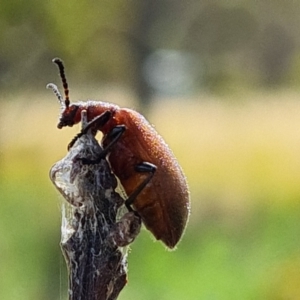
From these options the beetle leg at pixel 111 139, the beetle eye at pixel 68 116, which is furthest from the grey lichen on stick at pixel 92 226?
the beetle eye at pixel 68 116

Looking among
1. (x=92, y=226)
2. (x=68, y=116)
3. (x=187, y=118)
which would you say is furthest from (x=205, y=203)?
(x=92, y=226)

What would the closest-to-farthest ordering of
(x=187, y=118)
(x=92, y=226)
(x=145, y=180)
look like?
(x=92, y=226) → (x=145, y=180) → (x=187, y=118)

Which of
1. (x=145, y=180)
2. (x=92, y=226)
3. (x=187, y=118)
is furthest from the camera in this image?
(x=187, y=118)

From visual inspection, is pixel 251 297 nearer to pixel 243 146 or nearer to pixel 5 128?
pixel 243 146

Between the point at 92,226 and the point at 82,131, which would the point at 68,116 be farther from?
the point at 92,226

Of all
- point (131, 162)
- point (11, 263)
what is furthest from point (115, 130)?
point (11, 263)

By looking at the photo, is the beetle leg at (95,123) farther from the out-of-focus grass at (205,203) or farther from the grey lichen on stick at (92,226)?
the out-of-focus grass at (205,203)

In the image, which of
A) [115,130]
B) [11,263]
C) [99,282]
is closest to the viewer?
[99,282]

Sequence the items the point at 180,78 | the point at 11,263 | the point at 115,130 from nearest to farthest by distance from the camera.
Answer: the point at 115,130 → the point at 11,263 → the point at 180,78
